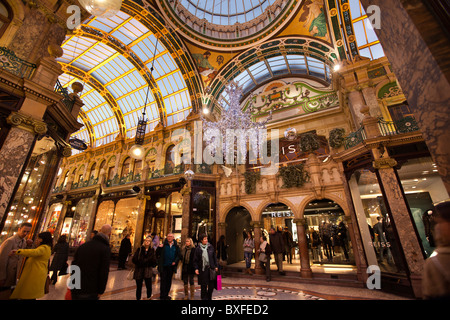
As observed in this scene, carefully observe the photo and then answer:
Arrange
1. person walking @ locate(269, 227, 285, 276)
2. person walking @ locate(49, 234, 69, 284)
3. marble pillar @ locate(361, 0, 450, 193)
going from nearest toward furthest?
marble pillar @ locate(361, 0, 450, 193) → person walking @ locate(49, 234, 69, 284) → person walking @ locate(269, 227, 285, 276)

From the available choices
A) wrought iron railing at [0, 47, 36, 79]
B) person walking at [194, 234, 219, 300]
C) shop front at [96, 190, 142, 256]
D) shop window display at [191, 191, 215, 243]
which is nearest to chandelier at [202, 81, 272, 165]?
shop window display at [191, 191, 215, 243]

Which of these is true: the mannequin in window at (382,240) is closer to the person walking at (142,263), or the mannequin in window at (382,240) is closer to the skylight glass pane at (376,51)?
the skylight glass pane at (376,51)

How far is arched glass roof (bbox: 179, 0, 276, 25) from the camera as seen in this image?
12577mm

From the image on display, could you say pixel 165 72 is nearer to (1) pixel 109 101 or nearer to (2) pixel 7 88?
(1) pixel 109 101

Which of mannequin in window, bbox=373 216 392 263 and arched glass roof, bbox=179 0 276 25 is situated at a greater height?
arched glass roof, bbox=179 0 276 25

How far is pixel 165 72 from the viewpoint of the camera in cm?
1405

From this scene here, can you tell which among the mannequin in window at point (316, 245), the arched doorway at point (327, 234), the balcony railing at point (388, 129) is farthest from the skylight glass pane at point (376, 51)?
the mannequin in window at point (316, 245)

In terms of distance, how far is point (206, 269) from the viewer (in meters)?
4.39

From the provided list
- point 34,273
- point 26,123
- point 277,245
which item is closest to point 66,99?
point 26,123

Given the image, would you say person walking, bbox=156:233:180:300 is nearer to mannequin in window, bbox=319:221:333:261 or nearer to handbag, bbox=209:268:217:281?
handbag, bbox=209:268:217:281

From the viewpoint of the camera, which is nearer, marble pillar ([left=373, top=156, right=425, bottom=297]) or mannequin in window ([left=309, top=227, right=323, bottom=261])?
marble pillar ([left=373, top=156, right=425, bottom=297])

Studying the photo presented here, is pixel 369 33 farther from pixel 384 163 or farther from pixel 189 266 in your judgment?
pixel 189 266

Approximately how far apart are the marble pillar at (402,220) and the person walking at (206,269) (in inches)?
215

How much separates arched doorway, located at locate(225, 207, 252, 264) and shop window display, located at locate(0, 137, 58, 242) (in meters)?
7.62
